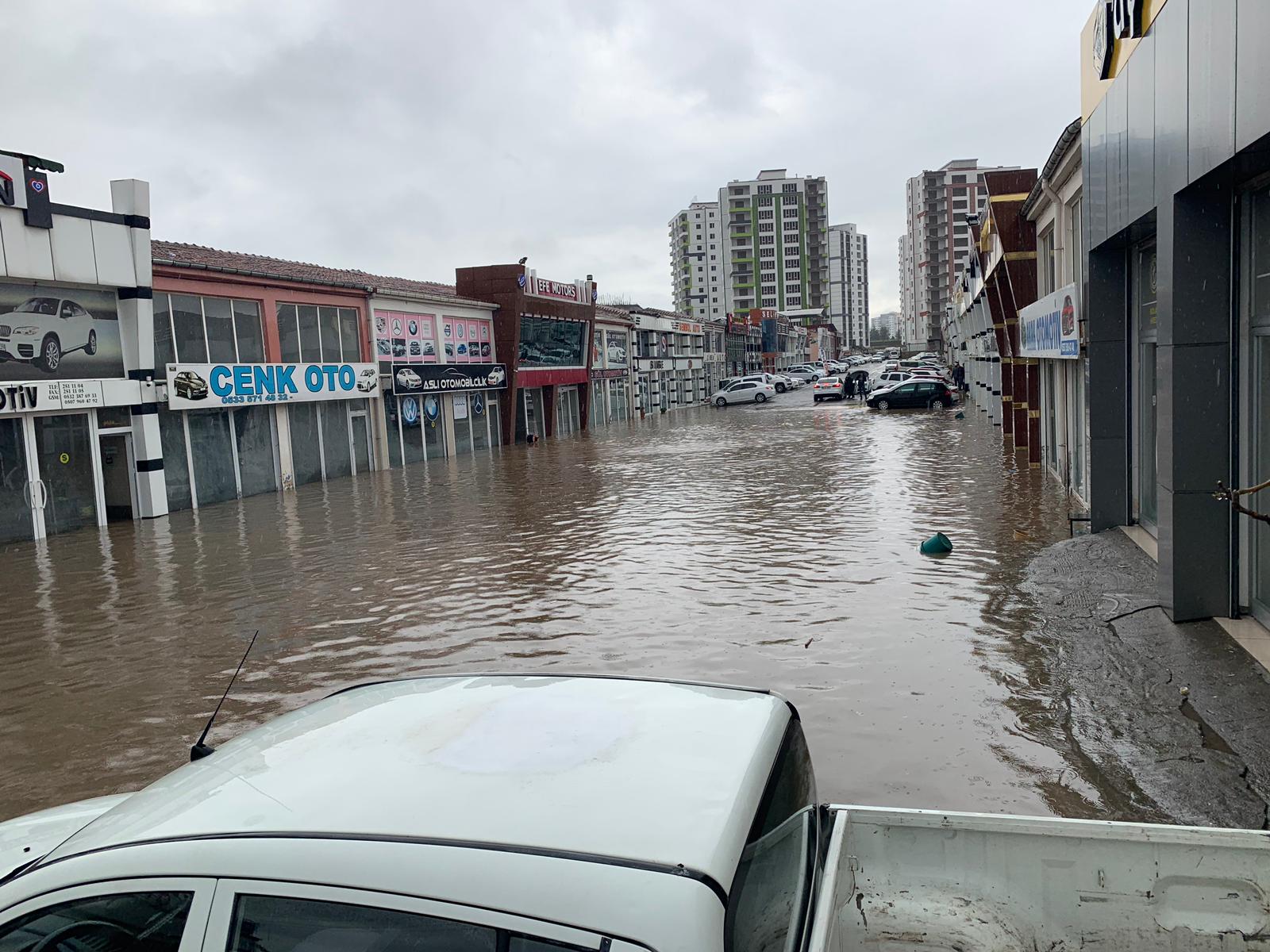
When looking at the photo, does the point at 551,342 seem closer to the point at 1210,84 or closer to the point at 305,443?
the point at 305,443

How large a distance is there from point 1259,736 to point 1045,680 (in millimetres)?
1952

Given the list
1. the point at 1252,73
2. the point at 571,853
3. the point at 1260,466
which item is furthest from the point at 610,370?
the point at 571,853

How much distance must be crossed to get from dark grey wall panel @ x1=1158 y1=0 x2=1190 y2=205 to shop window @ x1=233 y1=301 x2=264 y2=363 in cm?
2144

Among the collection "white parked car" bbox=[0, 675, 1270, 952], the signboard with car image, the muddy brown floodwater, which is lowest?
the muddy brown floodwater

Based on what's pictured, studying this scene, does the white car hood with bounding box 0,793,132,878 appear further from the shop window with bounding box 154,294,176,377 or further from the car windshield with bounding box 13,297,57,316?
the shop window with bounding box 154,294,176,377

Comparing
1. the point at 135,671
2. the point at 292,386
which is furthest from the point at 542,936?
the point at 292,386

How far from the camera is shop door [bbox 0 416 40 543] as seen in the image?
18.1 m

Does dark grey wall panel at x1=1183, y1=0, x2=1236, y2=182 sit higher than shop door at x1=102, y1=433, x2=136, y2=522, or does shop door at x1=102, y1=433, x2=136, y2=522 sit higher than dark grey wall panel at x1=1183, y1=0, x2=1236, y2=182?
dark grey wall panel at x1=1183, y1=0, x2=1236, y2=182

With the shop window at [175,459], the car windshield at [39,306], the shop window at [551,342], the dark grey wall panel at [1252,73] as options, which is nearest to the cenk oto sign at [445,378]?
the shop window at [551,342]

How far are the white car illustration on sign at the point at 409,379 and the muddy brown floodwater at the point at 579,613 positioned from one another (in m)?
9.50

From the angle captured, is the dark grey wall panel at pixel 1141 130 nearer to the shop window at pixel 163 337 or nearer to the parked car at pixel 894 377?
the shop window at pixel 163 337

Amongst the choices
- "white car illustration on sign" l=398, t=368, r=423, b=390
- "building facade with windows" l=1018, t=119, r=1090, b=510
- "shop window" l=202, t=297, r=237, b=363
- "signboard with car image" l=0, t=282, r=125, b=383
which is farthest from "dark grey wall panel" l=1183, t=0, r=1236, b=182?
"white car illustration on sign" l=398, t=368, r=423, b=390

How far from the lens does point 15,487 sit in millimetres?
18328

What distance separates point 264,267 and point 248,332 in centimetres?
240
